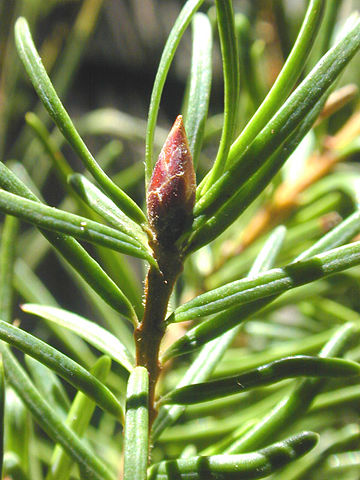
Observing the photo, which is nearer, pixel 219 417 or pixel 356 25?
pixel 356 25

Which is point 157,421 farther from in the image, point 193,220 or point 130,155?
point 130,155

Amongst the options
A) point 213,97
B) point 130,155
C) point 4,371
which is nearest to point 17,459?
point 4,371

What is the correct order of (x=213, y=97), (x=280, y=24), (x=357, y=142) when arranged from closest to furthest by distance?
1. (x=357, y=142)
2. (x=280, y=24)
3. (x=213, y=97)

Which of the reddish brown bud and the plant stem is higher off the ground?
the reddish brown bud

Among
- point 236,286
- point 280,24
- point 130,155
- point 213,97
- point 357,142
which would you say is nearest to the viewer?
point 236,286

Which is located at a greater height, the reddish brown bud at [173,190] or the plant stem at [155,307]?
the reddish brown bud at [173,190]

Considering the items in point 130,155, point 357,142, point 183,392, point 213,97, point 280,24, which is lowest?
point 183,392
